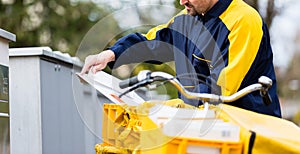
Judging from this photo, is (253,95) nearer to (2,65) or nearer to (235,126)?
(235,126)

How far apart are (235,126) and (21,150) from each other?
3564 mm

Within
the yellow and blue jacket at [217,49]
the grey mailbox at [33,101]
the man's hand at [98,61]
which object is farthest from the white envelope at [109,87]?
the grey mailbox at [33,101]

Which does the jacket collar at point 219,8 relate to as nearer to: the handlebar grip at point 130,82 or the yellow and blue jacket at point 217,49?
the yellow and blue jacket at point 217,49

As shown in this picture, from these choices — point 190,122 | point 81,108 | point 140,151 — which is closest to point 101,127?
point 81,108

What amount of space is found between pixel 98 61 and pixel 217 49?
727 millimetres

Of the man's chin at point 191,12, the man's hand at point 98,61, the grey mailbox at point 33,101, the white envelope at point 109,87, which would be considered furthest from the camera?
the grey mailbox at point 33,101

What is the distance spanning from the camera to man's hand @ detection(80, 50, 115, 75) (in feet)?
12.0

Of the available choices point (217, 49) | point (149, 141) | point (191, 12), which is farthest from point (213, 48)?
point (149, 141)

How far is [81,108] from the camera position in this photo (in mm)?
3678

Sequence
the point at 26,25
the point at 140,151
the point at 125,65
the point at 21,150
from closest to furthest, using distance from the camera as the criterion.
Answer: the point at 140,151, the point at 125,65, the point at 21,150, the point at 26,25

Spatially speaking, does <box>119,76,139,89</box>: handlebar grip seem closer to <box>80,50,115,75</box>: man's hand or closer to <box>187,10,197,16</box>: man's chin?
<box>80,50,115,75</box>: man's hand

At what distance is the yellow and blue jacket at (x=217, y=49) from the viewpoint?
3.60 metres

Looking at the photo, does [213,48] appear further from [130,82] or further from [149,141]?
[149,141]

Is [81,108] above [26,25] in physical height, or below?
below
